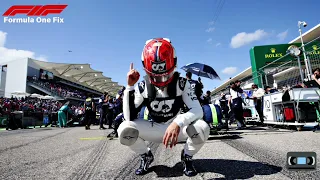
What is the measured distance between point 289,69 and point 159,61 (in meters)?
8.18

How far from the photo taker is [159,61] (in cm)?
205

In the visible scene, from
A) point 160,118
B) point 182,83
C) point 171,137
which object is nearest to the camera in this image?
point 171,137

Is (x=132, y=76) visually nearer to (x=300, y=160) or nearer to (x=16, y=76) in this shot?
(x=300, y=160)

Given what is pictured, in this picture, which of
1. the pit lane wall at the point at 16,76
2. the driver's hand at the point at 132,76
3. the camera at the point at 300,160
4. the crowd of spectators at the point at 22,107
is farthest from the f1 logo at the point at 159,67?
the pit lane wall at the point at 16,76

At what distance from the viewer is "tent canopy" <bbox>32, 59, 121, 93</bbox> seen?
1619 inches

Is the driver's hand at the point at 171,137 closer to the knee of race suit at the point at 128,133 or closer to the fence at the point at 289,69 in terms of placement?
the knee of race suit at the point at 128,133

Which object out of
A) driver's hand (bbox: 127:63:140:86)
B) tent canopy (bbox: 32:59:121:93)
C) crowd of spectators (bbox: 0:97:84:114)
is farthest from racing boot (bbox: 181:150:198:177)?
tent canopy (bbox: 32:59:121:93)

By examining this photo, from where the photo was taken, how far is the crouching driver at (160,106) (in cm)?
201

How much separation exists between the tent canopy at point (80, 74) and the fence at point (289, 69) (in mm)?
40350

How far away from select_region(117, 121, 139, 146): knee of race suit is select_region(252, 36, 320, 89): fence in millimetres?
6747

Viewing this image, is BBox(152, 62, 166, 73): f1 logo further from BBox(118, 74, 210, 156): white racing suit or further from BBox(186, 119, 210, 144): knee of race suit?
BBox(186, 119, 210, 144): knee of race suit

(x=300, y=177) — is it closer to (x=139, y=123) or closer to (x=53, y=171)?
(x=139, y=123)

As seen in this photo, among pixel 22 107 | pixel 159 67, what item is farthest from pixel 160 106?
pixel 22 107

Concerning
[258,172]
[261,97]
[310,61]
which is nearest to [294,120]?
[261,97]
